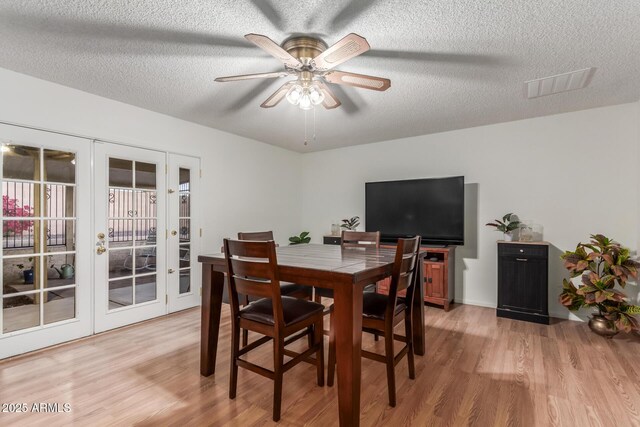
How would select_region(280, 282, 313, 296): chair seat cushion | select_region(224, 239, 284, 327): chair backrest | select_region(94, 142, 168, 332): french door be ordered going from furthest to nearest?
select_region(94, 142, 168, 332): french door, select_region(280, 282, 313, 296): chair seat cushion, select_region(224, 239, 284, 327): chair backrest

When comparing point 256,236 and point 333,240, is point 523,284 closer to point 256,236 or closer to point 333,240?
point 333,240

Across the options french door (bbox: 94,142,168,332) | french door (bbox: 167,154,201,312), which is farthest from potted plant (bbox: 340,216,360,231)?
french door (bbox: 94,142,168,332)

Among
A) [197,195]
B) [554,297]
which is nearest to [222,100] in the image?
[197,195]

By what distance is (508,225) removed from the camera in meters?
3.84

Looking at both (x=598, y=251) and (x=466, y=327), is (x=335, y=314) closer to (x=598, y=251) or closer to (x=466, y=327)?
(x=466, y=327)

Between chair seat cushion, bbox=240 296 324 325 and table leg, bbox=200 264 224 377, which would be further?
table leg, bbox=200 264 224 377

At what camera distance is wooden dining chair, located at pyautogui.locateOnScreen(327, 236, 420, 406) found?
1929mm

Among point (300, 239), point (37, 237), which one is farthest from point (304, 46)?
point (300, 239)

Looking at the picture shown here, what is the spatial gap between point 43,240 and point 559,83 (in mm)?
4825

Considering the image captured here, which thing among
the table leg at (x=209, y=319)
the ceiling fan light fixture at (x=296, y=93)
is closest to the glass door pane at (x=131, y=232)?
the table leg at (x=209, y=319)

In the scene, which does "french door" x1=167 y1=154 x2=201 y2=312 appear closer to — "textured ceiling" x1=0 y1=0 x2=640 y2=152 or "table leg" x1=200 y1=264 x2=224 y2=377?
"textured ceiling" x1=0 y1=0 x2=640 y2=152

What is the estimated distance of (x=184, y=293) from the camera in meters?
3.97

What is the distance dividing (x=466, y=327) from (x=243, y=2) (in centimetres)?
350

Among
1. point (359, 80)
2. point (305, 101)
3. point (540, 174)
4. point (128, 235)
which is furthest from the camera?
point (540, 174)
